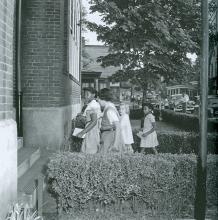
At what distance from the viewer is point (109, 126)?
25.0 ft

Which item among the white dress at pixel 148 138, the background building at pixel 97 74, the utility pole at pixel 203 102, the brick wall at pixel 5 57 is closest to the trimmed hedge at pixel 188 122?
the background building at pixel 97 74

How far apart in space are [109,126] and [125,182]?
6.20 ft

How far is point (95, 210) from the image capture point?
6074mm

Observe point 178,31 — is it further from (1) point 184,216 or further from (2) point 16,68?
(1) point 184,216

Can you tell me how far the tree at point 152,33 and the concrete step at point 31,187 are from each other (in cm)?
1332

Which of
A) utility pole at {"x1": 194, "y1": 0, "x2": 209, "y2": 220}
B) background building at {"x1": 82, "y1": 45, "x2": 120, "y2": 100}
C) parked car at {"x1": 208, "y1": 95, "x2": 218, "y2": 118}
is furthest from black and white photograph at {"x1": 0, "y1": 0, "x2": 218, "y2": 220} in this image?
parked car at {"x1": 208, "y1": 95, "x2": 218, "y2": 118}

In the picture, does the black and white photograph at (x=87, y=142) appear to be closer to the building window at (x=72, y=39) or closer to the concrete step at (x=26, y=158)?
the concrete step at (x=26, y=158)

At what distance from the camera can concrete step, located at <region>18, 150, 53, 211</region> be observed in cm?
526

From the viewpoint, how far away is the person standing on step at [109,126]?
24.6ft

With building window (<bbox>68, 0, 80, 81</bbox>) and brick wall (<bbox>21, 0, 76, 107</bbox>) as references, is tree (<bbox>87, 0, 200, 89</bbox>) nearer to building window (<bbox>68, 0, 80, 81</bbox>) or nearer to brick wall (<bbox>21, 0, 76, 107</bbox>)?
building window (<bbox>68, 0, 80, 81</bbox>)

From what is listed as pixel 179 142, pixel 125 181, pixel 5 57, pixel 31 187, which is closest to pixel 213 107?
pixel 179 142

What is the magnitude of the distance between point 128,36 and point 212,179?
622 inches

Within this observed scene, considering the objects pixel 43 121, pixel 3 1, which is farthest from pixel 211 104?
pixel 3 1

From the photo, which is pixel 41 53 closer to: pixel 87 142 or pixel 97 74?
pixel 87 142
